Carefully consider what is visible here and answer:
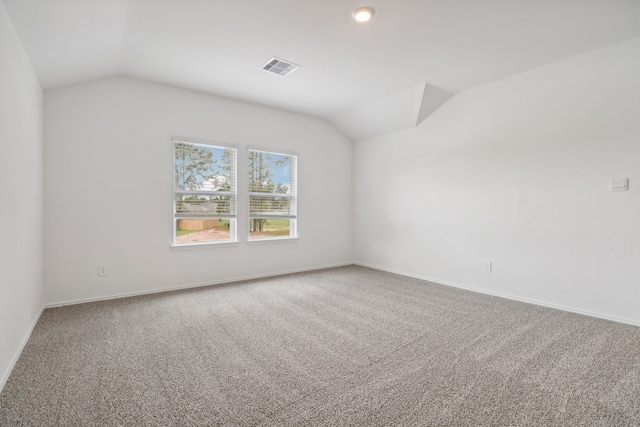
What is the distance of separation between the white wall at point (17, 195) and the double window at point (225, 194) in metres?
1.41

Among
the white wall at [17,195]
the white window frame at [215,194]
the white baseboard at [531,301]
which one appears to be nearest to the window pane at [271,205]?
the white window frame at [215,194]

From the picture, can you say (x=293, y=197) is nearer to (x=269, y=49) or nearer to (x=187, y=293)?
(x=187, y=293)

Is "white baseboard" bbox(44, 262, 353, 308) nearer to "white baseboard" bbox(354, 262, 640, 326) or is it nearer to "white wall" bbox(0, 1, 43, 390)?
"white wall" bbox(0, 1, 43, 390)

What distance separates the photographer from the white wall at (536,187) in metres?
2.90

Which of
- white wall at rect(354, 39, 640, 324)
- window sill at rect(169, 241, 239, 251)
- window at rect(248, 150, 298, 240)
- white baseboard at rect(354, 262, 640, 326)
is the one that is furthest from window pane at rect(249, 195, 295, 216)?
white baseboard at rect(354, 262, 640, 326)

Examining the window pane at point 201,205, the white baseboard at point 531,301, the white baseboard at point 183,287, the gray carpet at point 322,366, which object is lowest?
the gray carpet at point 322,366

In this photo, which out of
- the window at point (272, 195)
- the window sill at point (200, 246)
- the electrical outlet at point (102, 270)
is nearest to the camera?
the electrical outlet at point (102, 270)

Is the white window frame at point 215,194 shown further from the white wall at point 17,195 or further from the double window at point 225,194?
the white wall at point 17,195

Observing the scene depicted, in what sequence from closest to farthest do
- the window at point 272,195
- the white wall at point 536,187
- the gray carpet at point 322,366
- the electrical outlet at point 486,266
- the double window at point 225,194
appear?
the gray carpet at point 322,366 < the white wall at point 536,187 < the electrical outlet at point 486,266 < the double window at point 225,194 < the window at point 272,195

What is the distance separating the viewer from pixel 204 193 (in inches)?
165

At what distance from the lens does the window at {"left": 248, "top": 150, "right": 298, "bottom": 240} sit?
4.70 m

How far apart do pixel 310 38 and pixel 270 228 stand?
2.92 meters

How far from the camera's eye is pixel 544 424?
1505 millimetres

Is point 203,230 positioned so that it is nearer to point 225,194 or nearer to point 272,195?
point 225,194
